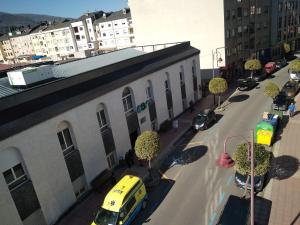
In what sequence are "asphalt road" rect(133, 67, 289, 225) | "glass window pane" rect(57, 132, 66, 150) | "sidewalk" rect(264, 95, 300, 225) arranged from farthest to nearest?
"glass window pane" rect(57, 132, 66, 150)
"asphalt road" rect(133, 67, 289, 225)
"sidewalk" rect(264, 95, 300, 225)

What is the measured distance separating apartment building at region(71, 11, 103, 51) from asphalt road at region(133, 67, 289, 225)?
7984 cm

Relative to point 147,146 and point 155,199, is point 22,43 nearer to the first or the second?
point 147,146

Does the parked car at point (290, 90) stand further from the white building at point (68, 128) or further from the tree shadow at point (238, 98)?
the white building at point (68, 128)

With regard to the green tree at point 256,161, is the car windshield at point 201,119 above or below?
below

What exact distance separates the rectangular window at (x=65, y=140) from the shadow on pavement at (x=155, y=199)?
8374 mm

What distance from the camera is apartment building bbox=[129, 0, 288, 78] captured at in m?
53.2

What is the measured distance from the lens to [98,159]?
25.9 metres

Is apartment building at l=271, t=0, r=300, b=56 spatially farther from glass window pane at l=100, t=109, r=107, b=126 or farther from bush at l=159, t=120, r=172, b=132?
glass window pane at l=100, t=109, r=107, b=126

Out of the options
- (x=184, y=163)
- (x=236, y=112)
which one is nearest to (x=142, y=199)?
(x=184, y=163)

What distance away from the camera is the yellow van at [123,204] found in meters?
18.9

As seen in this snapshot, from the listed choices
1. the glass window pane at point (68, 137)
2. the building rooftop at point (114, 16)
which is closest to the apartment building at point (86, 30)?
the building rooftop at point (114, 16)

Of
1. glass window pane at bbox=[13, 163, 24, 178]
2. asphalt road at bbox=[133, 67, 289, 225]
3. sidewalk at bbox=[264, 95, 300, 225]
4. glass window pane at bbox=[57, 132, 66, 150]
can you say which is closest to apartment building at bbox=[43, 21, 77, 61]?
asphalt road at bbox=[133, 67, 289, 225]

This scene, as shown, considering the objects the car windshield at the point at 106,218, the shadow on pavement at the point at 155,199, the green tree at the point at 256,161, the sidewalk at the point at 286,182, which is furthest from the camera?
the shadow on pavement at the point at 155,199

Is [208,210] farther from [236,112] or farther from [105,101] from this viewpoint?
[236,112]
